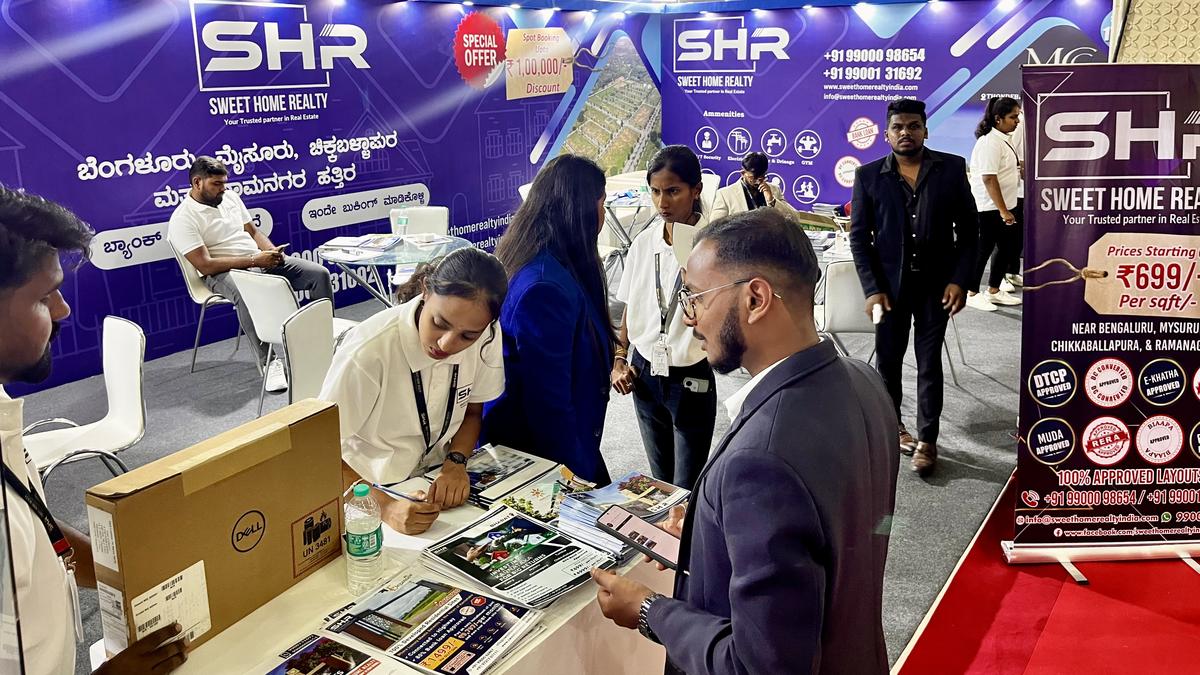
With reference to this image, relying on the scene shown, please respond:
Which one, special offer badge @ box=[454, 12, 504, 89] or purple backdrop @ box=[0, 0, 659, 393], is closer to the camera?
purple backdrop @ box=[0, 0, 659, 393]

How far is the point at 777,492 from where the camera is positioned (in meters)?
1.32

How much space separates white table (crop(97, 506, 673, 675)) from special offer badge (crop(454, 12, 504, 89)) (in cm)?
672

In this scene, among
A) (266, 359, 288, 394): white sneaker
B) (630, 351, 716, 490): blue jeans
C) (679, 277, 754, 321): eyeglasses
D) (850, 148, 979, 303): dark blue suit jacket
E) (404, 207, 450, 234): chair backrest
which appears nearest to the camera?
(679, 277, 754, 321): eyeglasses

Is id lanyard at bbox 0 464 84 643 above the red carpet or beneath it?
above

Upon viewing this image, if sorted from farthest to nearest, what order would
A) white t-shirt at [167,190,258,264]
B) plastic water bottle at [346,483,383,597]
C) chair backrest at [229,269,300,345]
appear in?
white t-shirt at [167,190,258,264]
chair backrest at [229,269,300,345]
plastic water bottle at [346,483,383,597]

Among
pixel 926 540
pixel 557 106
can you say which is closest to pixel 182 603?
pixel 926 540

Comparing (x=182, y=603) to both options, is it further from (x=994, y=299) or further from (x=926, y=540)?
(x=994, y=299)

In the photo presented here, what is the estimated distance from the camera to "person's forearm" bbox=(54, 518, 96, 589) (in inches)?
76.4

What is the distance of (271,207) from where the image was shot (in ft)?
22.4

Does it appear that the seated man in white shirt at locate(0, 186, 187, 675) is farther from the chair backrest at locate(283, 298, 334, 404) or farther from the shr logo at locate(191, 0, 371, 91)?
the shr logo at locate(191, 0, 371, 91)

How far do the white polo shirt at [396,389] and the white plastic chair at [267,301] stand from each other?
2.40 meters

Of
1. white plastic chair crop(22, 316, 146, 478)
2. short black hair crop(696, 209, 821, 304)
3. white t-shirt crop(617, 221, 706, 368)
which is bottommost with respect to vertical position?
white plastic chair crop(22, 316, 146, 478)

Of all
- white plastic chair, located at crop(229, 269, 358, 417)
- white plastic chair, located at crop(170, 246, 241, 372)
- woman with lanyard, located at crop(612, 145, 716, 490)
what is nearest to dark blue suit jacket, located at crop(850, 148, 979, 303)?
woman with lanyard, located at crop(612, 145, 716, 490)

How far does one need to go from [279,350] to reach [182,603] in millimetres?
3506
